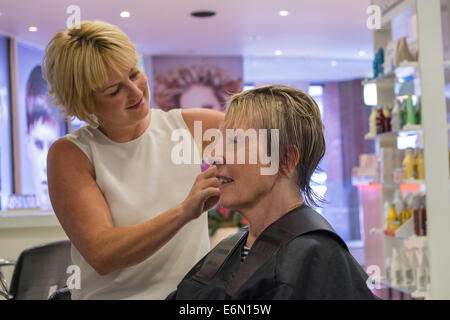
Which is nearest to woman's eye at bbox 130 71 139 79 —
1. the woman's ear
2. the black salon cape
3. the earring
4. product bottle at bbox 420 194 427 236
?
the earring

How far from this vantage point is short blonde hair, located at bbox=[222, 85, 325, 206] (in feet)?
4.31

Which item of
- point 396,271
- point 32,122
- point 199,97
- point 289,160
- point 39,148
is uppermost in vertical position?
point 199,97

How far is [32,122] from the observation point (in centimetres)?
783

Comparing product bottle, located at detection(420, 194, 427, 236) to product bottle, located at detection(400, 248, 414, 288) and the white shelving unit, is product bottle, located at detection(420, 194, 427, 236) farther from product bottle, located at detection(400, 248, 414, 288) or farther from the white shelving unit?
product bottle, located at detection(400, 248, 414, 288)

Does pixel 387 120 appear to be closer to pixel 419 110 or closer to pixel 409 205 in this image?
pixel 419 110

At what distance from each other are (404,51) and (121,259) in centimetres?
318

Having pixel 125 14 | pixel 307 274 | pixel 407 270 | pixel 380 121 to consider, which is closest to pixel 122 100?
pixel 307 274

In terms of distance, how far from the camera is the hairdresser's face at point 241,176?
4.28 feet

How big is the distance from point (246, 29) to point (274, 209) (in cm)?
655

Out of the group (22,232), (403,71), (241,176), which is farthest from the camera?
(403,71)

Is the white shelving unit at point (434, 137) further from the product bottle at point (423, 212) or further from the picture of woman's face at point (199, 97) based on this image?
the picture of woman's face at point (199, 97)

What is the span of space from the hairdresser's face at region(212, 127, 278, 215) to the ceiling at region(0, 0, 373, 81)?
17.0 feet

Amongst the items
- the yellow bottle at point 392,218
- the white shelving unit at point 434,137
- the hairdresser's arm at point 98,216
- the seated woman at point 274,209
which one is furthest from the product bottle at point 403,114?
the hairdresser's arm at point 98,216

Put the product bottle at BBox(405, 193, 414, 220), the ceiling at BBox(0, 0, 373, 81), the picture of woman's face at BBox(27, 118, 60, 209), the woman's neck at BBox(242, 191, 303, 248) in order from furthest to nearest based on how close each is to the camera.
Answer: the picture of woman's face at BBox(27, 118, 60, 209) → the ceiling at BBox(0, 0, 373, 81) → the product bottle at BBox(405, 193, 414, 220) → the woman's neck at BBox(242, 191, 303, 248)
